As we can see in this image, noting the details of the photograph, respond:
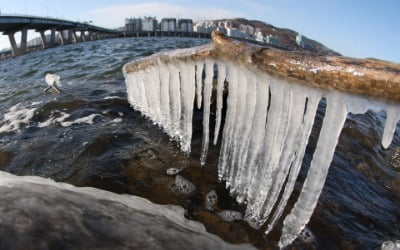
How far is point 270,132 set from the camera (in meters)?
3.43

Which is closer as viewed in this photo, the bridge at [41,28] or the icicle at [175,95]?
the icicle at [175,95]

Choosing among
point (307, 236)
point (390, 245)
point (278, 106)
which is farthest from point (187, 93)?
point (390, 245)

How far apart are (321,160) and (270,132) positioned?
25.7 inches

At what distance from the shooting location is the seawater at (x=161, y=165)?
432 cm

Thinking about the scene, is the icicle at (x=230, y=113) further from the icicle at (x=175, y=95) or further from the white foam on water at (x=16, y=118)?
the white foam on water at (x=16, y=118)

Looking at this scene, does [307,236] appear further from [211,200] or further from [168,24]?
[168,24]

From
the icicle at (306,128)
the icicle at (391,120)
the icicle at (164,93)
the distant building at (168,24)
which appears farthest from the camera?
the distant building at (168,24)

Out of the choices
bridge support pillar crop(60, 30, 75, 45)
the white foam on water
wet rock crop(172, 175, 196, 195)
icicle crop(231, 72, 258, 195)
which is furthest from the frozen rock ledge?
bridge support pillar crop(60, 30, 75, 45)

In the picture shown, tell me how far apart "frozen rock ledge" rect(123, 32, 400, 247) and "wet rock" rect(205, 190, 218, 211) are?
248 millimetres

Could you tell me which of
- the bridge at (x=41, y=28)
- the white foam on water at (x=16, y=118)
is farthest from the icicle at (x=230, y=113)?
the bridge at (x=41, y=28)

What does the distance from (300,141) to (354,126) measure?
7.07m

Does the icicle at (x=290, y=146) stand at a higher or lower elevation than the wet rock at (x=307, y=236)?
higher

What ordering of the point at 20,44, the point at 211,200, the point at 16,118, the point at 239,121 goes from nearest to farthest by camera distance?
the point at 239,121
the point at 211,200
the point at 16,118
the point at 20,44

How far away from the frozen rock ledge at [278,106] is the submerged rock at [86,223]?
29.9 inches
